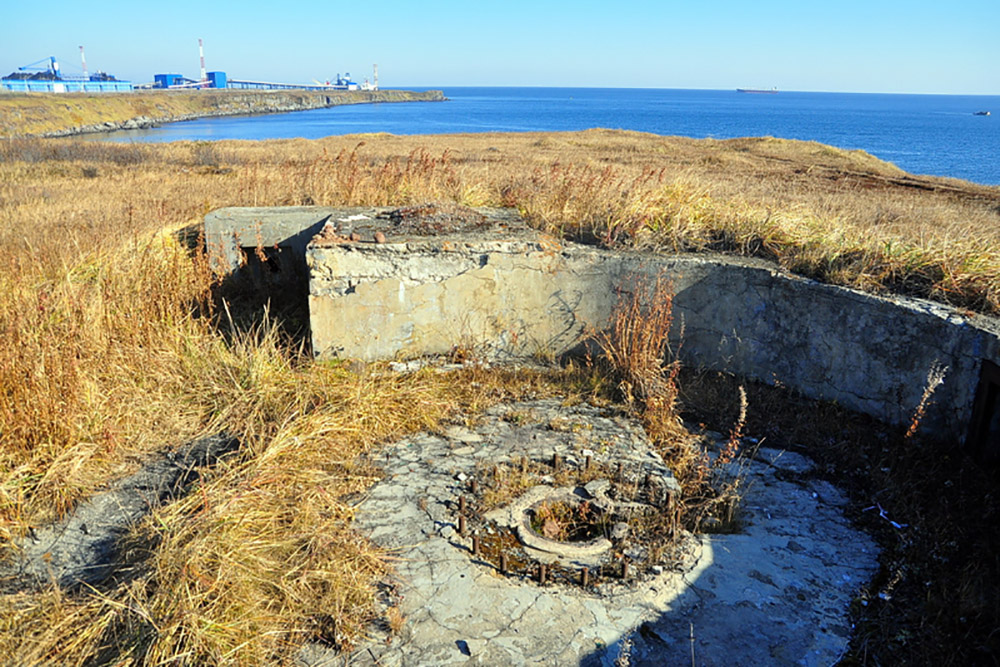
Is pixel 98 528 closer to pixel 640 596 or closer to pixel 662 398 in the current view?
pixel 640 596

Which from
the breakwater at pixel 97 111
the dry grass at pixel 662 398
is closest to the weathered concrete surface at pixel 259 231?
the dry grass at pixel 662 398

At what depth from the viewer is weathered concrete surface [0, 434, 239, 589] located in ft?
10.4

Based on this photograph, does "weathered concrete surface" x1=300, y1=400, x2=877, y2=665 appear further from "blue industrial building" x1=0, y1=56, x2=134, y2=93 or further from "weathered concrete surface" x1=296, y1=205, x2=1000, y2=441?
"blue industrial building" x1=0, y1=56, x2=134, y2=93

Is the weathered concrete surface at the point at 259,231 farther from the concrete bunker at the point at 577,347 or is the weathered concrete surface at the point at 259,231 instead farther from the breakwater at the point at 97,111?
the breakwater at the point at 97,111

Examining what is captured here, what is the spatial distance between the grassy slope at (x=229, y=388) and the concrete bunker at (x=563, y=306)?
0.36 metres

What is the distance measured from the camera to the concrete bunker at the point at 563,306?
4.89 m

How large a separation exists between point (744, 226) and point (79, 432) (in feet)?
18.4

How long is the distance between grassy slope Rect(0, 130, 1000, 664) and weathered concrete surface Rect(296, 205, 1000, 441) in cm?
37

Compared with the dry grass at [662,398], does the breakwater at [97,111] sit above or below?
above

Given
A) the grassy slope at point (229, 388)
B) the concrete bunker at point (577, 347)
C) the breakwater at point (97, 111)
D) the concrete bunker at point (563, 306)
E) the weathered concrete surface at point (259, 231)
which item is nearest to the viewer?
the grassy slope at point (229, 388)

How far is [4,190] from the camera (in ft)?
36.9

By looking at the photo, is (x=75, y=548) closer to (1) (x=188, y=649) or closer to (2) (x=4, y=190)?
(1) (x=188, y=649)

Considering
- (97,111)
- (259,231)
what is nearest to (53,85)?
(97,111)

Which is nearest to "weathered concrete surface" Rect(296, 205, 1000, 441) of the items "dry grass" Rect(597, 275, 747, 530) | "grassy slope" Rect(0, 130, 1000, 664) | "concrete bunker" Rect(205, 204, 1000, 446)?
"concrete bunker" Rect(205, 204, 1000, 446)
